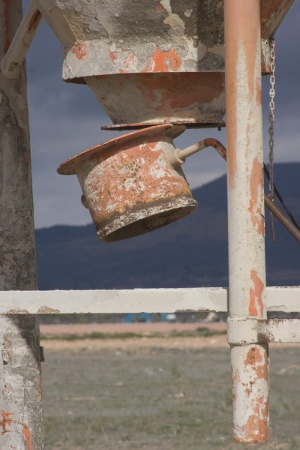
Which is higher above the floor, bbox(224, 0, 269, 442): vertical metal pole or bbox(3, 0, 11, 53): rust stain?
bbox(3, 0, 11, 53): rust stain

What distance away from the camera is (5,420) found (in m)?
9.29

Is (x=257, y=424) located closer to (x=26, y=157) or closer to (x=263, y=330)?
(x=263, y=330)

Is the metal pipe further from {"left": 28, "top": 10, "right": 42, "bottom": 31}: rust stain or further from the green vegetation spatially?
the green vegetation

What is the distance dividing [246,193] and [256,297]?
63 centimetres

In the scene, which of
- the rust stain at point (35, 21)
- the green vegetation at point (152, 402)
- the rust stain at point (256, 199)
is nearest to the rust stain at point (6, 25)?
the rust stain at point (35, 21)

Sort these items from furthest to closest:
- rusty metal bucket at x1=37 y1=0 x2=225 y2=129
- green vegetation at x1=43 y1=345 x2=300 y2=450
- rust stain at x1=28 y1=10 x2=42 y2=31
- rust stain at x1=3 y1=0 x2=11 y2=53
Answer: green vegetation at x1=43 y1=345 x2=300 y2=450 → rust stain at x1=3 y1=0 x2=11 y2=53 → rust stain at x1=28 y1=10 x2=42 y2=31 → rusty metal bucket at x1=37 y1=0 x2=225 y2=129

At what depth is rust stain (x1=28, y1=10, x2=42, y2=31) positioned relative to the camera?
884 centimetres

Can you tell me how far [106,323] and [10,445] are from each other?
2514 inches

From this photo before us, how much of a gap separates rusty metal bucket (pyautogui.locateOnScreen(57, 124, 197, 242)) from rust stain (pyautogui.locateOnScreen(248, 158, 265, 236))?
0.95m

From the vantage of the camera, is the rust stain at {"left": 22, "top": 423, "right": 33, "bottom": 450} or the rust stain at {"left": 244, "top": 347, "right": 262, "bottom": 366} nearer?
the rust stain at {"left": 244, "top": 347, "right": 262, "bottom": 366}

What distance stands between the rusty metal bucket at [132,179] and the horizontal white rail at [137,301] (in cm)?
57

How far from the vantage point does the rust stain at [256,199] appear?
717 cm

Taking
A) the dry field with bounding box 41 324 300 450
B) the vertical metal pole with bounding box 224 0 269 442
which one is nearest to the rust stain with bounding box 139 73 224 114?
the vertical metal pole with bounding box 224 0 269 442

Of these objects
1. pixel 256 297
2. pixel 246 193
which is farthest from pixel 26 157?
pixel 256 297
